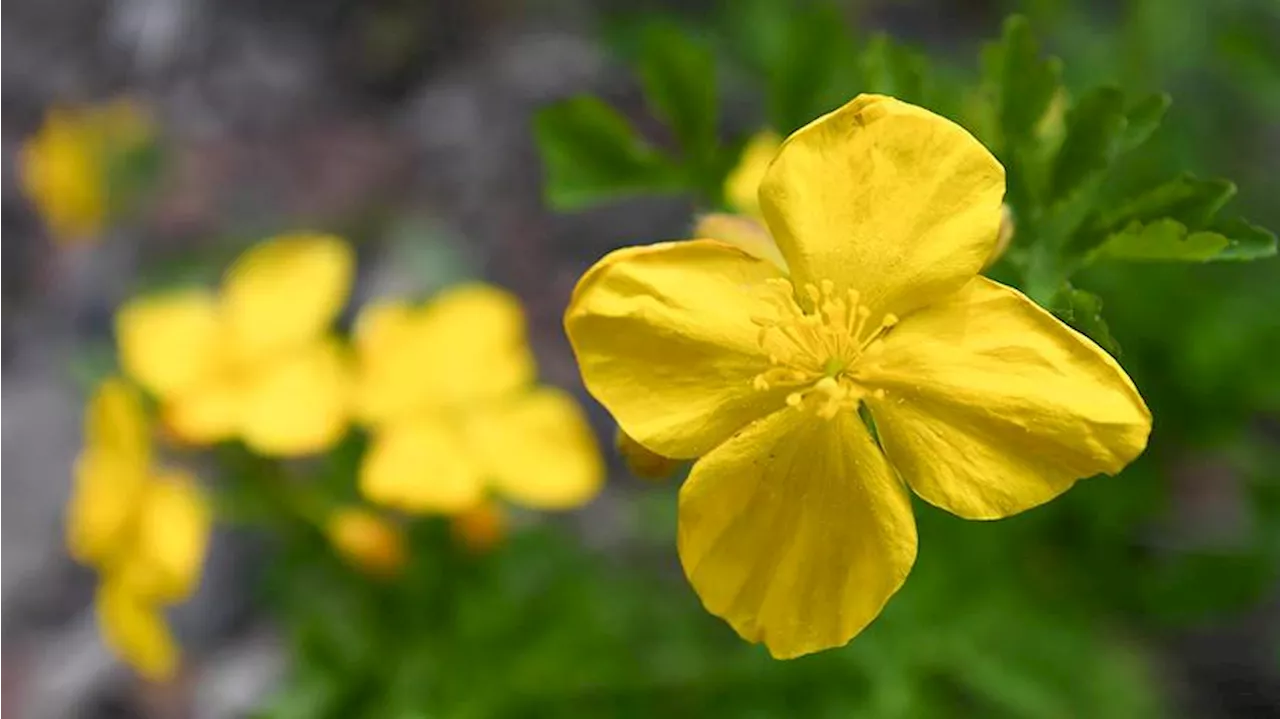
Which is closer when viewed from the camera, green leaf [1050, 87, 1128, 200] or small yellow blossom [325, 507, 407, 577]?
green leaf [1050, 87, 1128, 200]

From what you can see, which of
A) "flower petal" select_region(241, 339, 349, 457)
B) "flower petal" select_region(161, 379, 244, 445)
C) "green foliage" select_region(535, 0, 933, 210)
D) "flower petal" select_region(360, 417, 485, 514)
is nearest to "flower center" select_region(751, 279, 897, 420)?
"green foliage" select_region(535, 0, 933, 210)

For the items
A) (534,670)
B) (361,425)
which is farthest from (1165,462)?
(361,425)

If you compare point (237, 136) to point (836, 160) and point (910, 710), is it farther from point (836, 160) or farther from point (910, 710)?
point (836, 160)

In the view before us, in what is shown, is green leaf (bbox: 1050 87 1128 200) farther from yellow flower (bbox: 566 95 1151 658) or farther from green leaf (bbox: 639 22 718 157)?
green leaf (bbox: 639 22 718 157)

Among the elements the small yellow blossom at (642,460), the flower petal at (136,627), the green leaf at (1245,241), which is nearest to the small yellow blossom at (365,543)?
→ the flower petal at (136,627)

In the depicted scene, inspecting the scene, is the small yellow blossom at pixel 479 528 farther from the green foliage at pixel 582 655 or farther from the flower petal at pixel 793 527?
the flower petal at pixel 793 527
